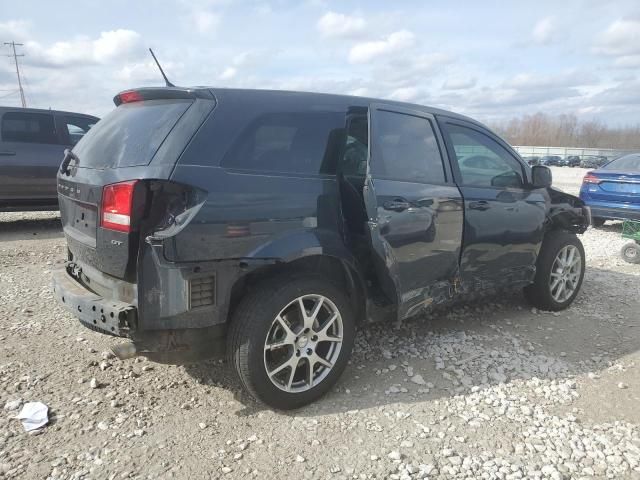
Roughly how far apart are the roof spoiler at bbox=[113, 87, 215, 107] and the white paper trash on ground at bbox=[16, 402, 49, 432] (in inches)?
76.6

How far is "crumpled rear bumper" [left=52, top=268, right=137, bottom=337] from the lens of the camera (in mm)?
2645

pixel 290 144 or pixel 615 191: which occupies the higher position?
pixel 290 144

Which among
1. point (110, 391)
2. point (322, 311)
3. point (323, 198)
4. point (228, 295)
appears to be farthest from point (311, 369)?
point (110, 391)

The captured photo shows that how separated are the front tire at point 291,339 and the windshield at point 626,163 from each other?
332 inches

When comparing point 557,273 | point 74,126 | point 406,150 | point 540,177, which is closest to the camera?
point 406,150

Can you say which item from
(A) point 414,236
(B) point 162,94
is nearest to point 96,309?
(B) point 162,94

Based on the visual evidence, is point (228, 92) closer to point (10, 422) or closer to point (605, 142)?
point (10, 422)

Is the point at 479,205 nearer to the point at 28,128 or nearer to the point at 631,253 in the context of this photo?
the point at 631,253

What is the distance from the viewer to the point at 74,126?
8.29 m

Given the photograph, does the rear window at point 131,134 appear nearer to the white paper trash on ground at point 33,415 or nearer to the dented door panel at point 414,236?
the dented door panel at point 414,236

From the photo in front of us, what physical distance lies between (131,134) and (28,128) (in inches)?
240

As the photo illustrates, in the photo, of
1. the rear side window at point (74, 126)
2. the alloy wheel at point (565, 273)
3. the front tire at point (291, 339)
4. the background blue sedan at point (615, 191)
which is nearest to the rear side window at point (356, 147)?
the front tire at point (291, 339)

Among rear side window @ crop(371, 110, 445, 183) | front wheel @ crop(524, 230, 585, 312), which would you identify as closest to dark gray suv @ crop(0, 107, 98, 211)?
rear side window @ crop(371, 110, 445, 183)

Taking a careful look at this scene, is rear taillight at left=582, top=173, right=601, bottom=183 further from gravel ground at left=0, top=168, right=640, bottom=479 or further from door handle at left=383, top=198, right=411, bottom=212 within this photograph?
door handle at left=383, top=198, right=411, bottom=212
